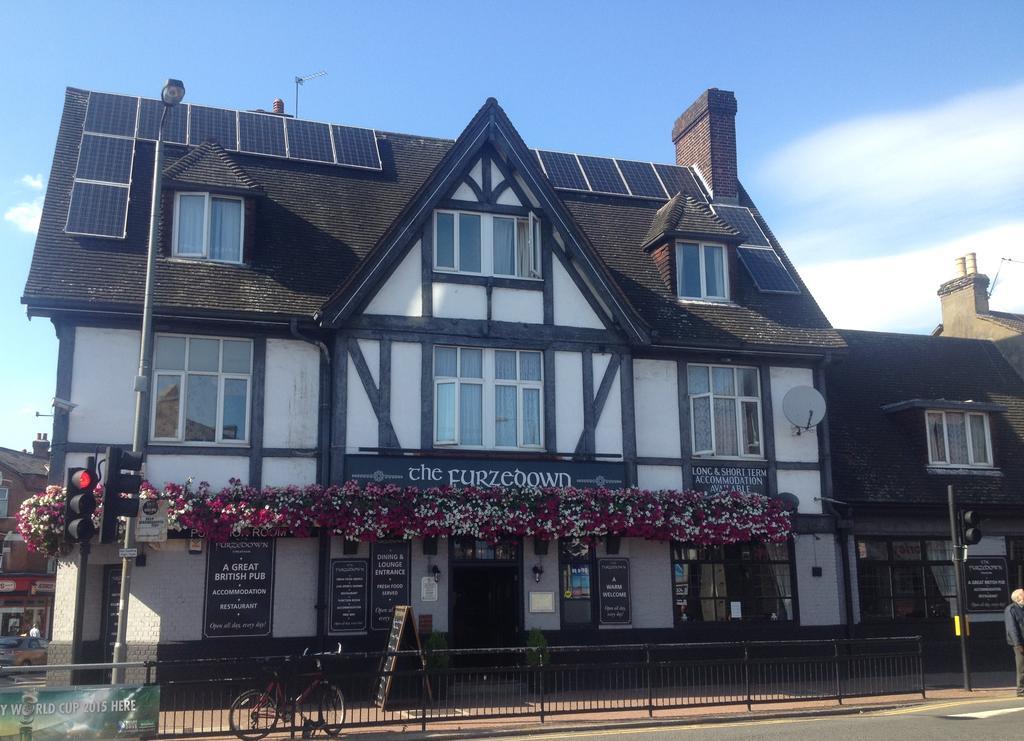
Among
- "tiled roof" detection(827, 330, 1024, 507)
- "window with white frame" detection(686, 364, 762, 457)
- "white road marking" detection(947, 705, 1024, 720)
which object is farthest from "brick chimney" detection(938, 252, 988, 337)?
"white road marking" detection(947, 705, 1024, 720)

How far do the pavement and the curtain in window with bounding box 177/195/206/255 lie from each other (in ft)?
30.0

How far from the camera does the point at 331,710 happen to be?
13.0 m

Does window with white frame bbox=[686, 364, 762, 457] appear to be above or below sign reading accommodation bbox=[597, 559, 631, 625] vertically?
above

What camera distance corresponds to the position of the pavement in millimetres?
12562

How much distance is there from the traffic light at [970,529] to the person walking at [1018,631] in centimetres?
111

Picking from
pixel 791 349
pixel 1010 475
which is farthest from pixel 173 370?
pixel 1010 475

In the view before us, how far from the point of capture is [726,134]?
82.7 feet

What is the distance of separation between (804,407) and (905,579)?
438 centimetres

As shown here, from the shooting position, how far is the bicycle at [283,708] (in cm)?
1255

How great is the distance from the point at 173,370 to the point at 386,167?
772cm

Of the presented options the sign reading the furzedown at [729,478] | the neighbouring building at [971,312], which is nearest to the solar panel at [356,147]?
the sign reading the furzedown at [729,478]

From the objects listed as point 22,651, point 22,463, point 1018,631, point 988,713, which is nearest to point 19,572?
point 22,463

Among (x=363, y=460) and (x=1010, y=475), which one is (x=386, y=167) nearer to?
(x=363, y=460)

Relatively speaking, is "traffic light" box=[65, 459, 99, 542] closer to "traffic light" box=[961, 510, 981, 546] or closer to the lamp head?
the lamp head
